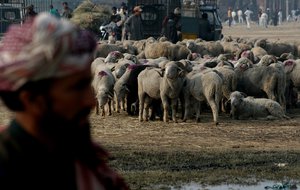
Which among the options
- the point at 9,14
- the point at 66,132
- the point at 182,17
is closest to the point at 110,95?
the point at 66,132

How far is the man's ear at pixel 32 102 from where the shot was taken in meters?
2.67

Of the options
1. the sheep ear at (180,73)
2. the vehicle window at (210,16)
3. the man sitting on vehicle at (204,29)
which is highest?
the vehicle window at (210,16)

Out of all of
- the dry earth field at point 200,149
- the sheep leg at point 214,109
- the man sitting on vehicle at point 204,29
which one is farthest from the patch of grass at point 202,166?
the man sitting on vehicle at point 204,29

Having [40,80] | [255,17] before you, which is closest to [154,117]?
[40,80]

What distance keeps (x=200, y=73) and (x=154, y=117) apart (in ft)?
4.21

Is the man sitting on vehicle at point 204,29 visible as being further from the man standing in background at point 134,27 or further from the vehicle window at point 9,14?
the vehicle window at point 9,14

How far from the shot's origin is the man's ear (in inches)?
105

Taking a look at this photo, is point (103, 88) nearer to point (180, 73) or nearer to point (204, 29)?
point (180, 73)

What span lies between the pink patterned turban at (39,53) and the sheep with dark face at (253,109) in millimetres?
14535

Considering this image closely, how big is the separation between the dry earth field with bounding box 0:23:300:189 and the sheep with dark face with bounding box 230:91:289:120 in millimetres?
259

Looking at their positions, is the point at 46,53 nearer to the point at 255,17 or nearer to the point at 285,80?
the point at 285,80

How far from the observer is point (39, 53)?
2.65 m

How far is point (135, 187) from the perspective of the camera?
959 cm

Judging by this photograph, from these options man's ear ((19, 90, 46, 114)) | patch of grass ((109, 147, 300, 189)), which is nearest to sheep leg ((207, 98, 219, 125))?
patch of grass ((109, 147, 300, 189))
